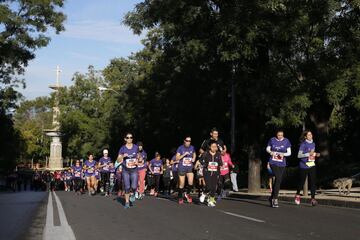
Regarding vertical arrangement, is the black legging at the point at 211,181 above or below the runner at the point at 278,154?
below

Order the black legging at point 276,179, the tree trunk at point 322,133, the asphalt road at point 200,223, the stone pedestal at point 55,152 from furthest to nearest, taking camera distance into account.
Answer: the stone pedestal at point 55,152 → the tree trunk at point 322,133 → the black legging at point 276,179 → the asphalt road at point 200,223

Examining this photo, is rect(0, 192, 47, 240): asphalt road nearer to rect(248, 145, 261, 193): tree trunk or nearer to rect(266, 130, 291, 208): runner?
rect(266, 130, 291, 208): runner

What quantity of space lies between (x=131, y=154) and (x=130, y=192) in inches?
40.8

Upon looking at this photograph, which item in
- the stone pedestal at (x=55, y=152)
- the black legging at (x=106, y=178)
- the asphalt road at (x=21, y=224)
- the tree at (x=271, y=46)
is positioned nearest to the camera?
the asphalt road at (x=21, y=224)

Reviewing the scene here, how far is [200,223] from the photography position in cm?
1115

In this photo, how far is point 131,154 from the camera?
1582cm

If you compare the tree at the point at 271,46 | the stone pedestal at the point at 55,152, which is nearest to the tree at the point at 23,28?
the tree at the point at 271,46

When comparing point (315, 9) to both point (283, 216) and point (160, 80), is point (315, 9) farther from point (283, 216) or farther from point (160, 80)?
point (160, 80)

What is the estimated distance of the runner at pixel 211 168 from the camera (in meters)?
15.8

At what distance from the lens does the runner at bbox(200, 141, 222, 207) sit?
15844mm

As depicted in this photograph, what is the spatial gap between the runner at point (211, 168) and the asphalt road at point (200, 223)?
1.03m

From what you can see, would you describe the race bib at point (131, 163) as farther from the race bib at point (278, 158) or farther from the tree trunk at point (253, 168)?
the tree trunk at point (253, 168)

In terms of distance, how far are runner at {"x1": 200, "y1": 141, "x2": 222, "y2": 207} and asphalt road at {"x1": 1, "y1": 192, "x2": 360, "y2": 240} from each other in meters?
1.03

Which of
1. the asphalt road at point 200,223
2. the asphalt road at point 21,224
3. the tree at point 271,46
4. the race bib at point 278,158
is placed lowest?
the asphalt road at point 21,224
